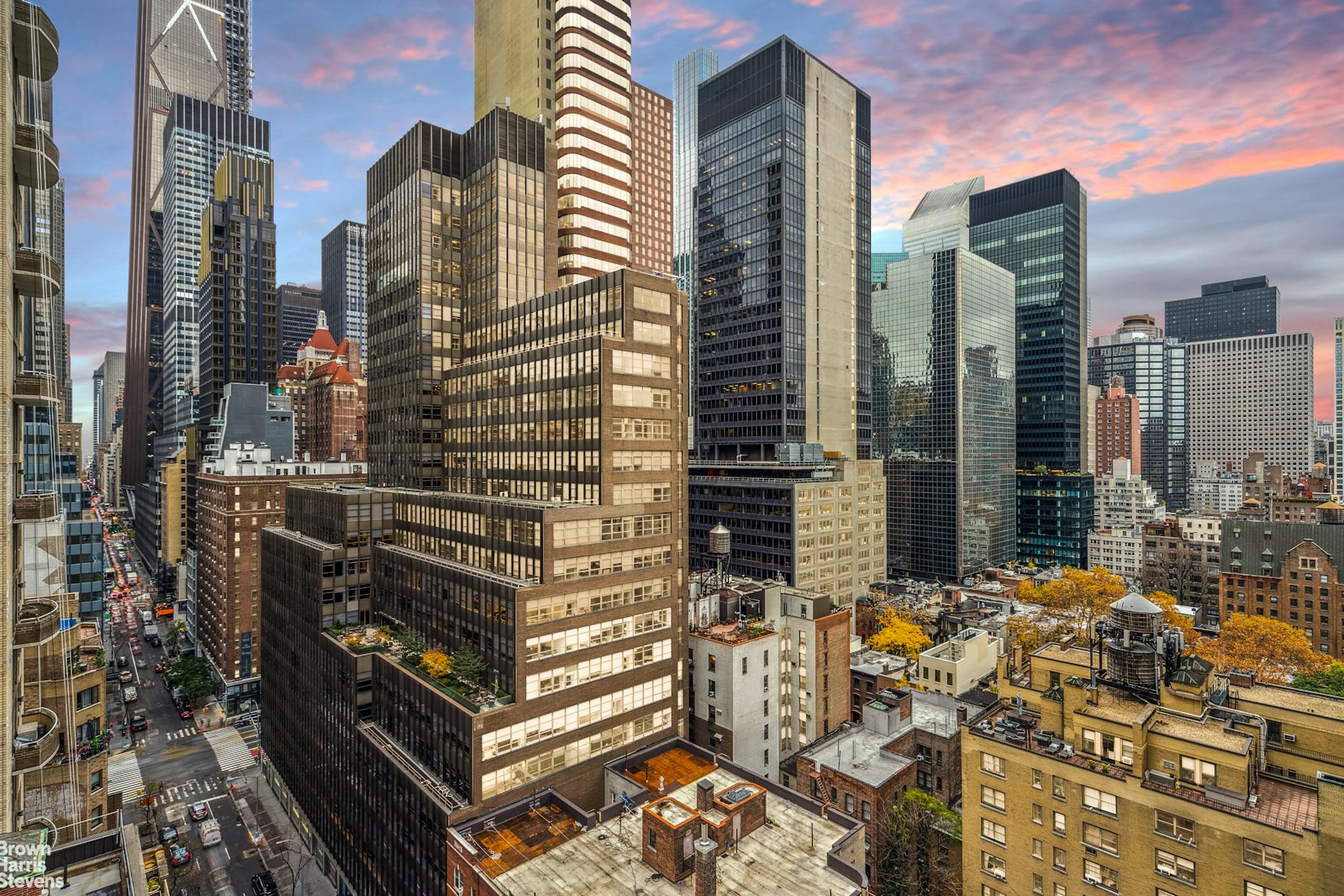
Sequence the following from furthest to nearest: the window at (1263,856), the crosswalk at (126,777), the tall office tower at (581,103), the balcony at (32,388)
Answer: the tall office tower at (581,103) < the crosswalk at (126,777) < the window at (1263,856) < the balcony at (32,388)

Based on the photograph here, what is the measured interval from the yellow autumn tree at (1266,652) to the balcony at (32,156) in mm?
115861

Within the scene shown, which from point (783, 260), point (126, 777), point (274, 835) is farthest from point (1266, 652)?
point (126, 777)

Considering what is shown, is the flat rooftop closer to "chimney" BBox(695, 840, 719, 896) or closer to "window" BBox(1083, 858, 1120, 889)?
"chimney" BBox(695, 840, 719, 896)

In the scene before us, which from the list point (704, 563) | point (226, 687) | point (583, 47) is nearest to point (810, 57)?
point (583, 47)

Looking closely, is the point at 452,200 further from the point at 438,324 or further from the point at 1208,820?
the point at 1208,820

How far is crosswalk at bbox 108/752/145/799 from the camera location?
94.9 m

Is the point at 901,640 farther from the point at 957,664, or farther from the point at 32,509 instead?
the point at 32,509

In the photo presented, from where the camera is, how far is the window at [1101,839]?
4412 centimetres

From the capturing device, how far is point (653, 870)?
46.4m

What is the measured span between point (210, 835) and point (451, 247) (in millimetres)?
87037

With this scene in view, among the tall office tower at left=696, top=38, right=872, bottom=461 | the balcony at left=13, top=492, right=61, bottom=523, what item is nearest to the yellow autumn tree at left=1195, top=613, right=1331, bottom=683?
the tall office tower at left=696, top=38, right=872, bottom=461

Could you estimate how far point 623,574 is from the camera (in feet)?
233

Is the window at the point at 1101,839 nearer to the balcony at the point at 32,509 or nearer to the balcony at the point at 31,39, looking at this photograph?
the balcony at the point at 32,509

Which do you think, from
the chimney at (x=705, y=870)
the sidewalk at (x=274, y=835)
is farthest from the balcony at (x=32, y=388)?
the sidewalk at (x=274, y=835)
